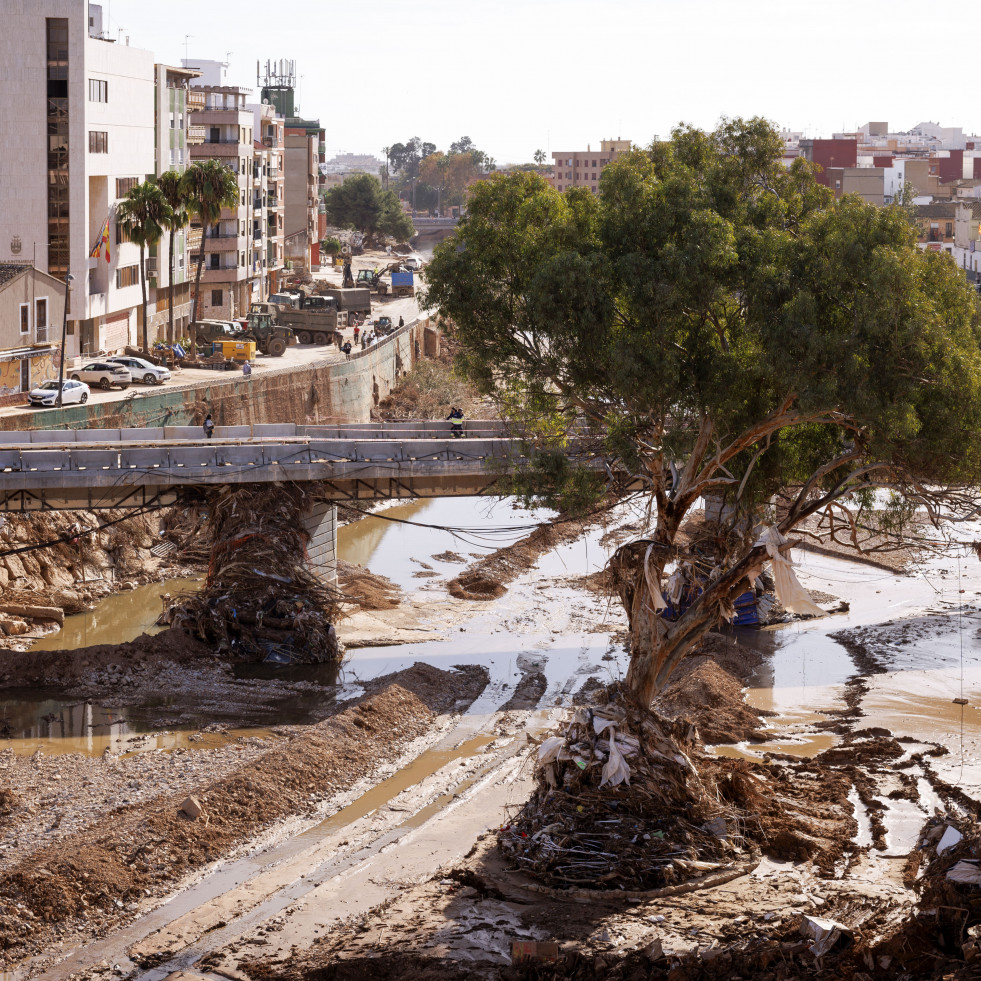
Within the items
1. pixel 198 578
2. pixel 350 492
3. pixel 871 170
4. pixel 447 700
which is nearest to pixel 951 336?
pixel 447 700

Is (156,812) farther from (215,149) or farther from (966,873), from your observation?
(215,149)

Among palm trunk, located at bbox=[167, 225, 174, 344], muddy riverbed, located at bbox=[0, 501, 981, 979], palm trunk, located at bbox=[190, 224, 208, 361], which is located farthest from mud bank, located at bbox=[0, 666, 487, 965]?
palm trunk, located at bbox=[167, 225, 174, 344]

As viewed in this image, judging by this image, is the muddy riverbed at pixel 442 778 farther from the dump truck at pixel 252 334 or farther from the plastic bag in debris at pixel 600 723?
the dump truck at pixel 252 334

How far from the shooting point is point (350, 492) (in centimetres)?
3228

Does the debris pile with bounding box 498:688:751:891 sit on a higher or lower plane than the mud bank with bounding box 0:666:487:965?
higher

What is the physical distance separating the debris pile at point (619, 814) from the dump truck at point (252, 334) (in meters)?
49.8

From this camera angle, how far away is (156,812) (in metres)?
19.1

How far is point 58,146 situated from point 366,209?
9322 cm

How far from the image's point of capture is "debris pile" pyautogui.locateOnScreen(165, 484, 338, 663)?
98.6 ft

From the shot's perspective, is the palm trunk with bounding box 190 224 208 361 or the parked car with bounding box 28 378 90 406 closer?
the parked car with bounding box 28 378 90 406

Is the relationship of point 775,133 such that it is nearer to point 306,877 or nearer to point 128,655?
point 306,877

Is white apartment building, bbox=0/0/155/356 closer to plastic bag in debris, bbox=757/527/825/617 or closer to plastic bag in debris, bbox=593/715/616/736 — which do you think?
plastic bag in debris, bbox=593/715/616/736

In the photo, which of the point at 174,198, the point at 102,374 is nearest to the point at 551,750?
the point at 102,374

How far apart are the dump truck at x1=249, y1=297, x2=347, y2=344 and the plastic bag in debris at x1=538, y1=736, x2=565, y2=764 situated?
57.5m
